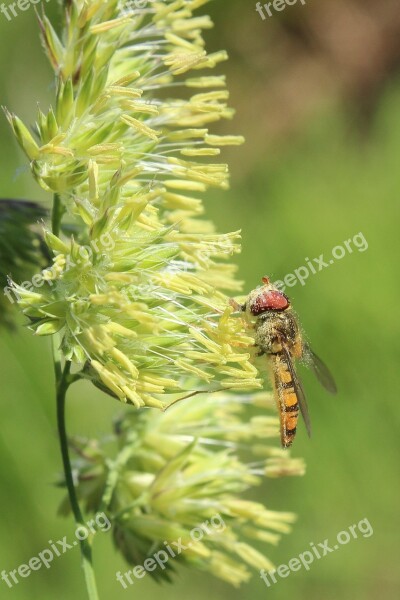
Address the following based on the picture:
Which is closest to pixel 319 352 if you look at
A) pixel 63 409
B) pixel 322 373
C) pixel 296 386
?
pixel 322 373

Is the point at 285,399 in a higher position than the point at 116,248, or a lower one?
lower

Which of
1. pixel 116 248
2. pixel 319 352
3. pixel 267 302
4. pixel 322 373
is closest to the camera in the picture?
pixel 116 248

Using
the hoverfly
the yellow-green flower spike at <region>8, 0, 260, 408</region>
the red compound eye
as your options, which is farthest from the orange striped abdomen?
the yellow-green flower spike at <region>8, 0, 260, 408</region>

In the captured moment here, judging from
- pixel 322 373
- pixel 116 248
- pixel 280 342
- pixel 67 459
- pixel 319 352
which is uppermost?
pixel 116 248

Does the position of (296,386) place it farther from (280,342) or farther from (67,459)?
(67,459)

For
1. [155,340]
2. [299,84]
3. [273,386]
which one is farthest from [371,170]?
[155,340]

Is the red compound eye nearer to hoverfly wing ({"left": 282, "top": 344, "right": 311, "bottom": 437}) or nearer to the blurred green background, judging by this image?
hoverfly wing ({"left": 282, "top": 344, "right": 311, "bottom": 437})
